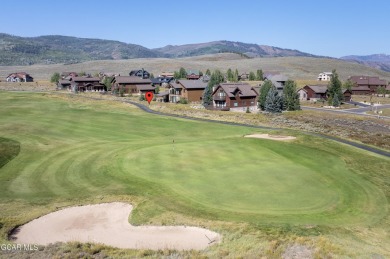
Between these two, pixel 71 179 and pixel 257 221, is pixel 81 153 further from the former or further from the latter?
pixel 257 221

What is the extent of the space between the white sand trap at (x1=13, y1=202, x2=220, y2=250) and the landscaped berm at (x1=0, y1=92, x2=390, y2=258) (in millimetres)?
115

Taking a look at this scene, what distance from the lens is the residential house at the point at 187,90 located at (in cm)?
11362

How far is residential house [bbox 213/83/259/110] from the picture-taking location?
101 meters

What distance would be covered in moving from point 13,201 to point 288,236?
20675mm

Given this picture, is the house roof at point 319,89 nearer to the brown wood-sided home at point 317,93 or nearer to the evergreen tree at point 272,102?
the brown wood-sided home at point 317,93

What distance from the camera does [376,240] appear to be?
21297 mm

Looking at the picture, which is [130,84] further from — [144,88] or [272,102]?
[272,102]

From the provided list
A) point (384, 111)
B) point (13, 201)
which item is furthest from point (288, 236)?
point (384, 111)

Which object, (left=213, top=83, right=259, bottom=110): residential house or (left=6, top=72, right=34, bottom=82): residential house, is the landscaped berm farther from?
(left=6, top=72, right=34, bottom=82): residential house

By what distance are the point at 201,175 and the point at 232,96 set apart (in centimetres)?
7039

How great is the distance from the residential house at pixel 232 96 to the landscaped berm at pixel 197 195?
161 feet

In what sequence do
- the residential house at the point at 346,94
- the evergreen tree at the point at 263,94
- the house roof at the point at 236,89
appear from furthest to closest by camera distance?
the residential house at the point at 346,94, the evergreen tree at the point at 263,94, the house roof at the point at 236,89

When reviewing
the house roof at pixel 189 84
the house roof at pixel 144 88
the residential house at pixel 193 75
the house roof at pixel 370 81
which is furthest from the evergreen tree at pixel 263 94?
the house roof at pixel 370 81

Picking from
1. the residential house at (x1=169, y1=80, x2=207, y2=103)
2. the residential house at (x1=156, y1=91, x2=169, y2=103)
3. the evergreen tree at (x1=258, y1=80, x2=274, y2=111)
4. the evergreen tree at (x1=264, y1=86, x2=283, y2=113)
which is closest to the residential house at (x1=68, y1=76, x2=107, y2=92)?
the residential house at (x1=156, y1=91, x2=169, y2=103)
